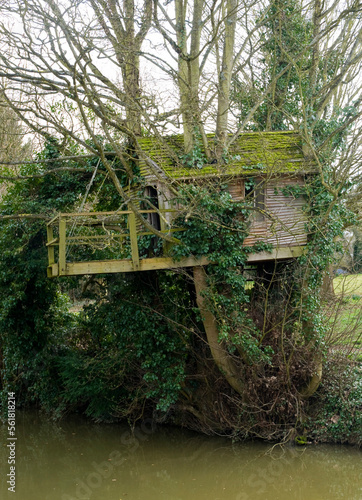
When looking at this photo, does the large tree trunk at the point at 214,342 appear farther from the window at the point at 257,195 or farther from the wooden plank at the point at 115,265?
the window at the point at 257,195

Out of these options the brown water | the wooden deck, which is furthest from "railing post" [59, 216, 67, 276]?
the brown water

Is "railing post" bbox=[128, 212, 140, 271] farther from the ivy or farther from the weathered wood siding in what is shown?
the weathered wood siding

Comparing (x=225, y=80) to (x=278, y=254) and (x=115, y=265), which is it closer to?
(x=278, y=254)

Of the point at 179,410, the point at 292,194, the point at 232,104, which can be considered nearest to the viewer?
the point at 292,194

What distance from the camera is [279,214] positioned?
12195 millimetres

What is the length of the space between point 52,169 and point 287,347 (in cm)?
712

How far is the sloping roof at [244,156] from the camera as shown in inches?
459

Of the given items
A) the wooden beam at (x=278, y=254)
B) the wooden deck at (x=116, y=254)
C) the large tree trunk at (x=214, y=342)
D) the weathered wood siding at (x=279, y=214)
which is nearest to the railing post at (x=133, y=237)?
the wooden deck at (x=116, y=254)

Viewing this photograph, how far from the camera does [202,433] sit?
13.4 meters

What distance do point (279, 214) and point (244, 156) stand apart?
153cm

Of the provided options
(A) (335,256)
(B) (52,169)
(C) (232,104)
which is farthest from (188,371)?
(C) (232,104)

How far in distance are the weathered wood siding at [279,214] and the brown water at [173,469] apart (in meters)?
4.65

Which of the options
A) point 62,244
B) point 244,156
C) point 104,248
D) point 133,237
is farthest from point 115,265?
point 244,156

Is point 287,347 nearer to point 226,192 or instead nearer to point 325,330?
point 325,330
